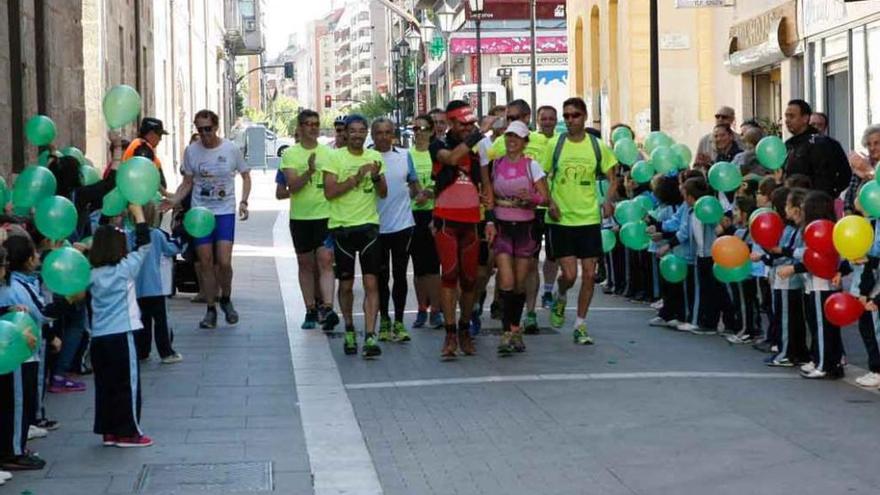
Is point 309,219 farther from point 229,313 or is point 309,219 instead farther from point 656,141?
point 656,141

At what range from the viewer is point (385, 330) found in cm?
1391

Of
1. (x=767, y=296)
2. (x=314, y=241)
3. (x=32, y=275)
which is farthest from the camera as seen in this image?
(x=314, y=241)

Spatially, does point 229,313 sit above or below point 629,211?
below

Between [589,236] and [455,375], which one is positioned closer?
[455,375]

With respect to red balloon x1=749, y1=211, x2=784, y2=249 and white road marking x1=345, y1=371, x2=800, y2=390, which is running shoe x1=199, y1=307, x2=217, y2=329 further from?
red balloon x1=749, y1=211, x2=784, y2=249

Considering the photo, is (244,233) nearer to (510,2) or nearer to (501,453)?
(501,453)

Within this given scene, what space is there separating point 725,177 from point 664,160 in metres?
1.90

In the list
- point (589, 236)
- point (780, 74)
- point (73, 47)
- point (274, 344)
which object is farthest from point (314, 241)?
point (780, 74)

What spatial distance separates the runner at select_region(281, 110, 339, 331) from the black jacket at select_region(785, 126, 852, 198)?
4048 mm

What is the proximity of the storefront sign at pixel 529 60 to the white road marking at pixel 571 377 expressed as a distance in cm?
5099

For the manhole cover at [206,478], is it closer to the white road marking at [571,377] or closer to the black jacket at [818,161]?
the white road marking at [571,377]

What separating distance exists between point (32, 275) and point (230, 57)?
102410 millimetres

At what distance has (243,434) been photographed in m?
9.43

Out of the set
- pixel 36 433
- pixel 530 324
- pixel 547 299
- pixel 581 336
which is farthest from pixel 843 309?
pixel 547 299
